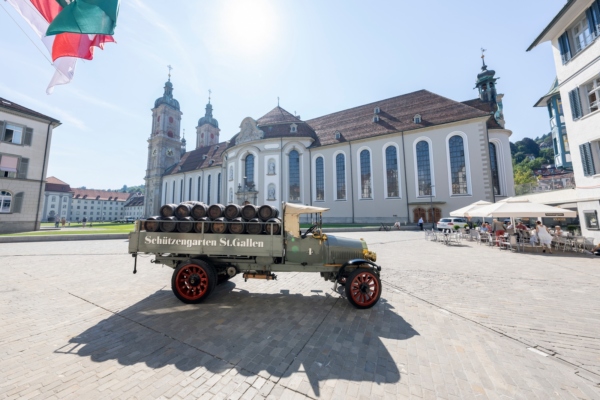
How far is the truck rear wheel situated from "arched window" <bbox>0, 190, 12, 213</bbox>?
99.1 feet

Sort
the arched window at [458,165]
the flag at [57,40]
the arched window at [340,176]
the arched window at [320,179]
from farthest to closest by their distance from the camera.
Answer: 1. the arched window at [320,179]
2. the arched window at [340,176]
3. the arched window at [458,165]
4. the flag at [57,40]

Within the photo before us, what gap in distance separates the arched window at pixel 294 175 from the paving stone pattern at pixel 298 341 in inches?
1189

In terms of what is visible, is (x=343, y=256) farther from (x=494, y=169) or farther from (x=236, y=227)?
(x=494, y=169)

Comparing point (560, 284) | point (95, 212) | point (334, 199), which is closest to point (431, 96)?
point (334, 199)

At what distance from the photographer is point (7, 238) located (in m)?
15.9

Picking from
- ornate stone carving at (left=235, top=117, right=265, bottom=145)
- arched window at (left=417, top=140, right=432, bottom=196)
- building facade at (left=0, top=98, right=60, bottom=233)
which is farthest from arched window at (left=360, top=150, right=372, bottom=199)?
building facade at (left=0, top=98, right=60, bottom=233)

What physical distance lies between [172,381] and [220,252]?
2493 millimetres

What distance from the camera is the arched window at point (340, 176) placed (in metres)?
34.2

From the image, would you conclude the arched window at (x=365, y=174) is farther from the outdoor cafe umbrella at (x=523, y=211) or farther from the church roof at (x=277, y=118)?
the outdoor cafe umbrella at (x=523, y=211)

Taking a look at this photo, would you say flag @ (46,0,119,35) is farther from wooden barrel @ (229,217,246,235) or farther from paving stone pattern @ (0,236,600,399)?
paving stone pattern @ (0,236,600,399)

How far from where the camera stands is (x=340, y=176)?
1362 inches

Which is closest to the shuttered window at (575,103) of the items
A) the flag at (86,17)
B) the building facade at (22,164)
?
the flag at (86,17)

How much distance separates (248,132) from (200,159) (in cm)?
2168

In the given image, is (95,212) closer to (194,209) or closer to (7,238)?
(7,238)
